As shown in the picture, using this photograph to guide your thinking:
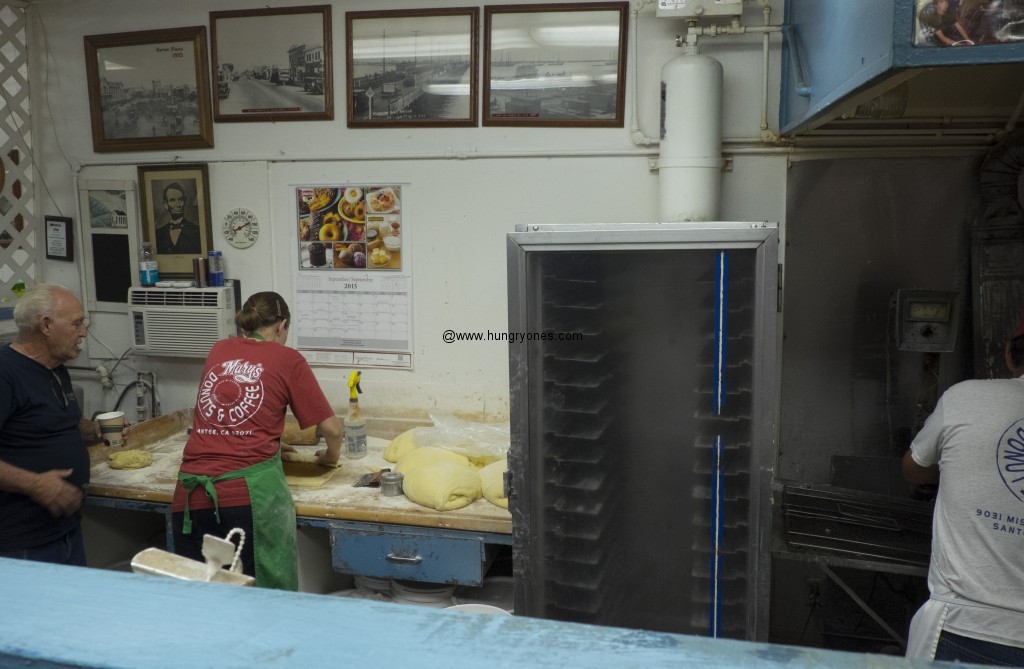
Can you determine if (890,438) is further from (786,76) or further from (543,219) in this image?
(543,219)

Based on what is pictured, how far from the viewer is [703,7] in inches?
107

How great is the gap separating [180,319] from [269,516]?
1397mm

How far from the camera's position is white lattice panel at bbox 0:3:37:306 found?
355cm

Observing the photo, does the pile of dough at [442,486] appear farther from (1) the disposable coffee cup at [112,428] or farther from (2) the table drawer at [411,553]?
(1) the disposable coffee cup at [112,428]

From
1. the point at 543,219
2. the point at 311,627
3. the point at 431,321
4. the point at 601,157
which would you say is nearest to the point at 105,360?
the point at 431,321

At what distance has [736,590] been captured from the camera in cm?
207

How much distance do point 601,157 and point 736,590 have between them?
176 cm

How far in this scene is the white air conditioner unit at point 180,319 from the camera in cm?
347

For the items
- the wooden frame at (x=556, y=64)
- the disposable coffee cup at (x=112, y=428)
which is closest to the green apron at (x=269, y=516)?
the disposable coffee cup at (x=112, y=428)

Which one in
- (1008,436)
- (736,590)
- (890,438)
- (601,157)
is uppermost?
(601,157)

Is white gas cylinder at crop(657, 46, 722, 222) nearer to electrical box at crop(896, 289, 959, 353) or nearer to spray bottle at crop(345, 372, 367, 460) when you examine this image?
electrical box at crop(896, 289, 959, 353)

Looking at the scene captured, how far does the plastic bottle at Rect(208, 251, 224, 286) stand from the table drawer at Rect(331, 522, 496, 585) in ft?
4.85

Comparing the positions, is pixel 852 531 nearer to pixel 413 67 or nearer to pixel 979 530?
pixel 979 530

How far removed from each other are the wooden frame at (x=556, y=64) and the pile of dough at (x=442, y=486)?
1458 millimetres
